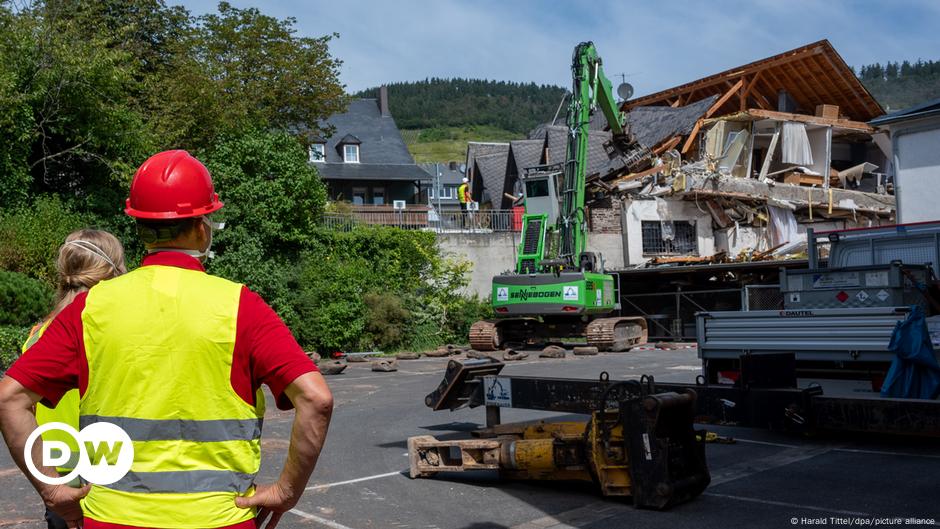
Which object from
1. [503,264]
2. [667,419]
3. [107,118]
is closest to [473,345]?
[503,264]

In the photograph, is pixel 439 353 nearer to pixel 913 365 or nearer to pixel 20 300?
pixel 20 300

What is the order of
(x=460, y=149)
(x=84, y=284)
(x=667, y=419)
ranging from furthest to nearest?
(x=460, y=149), (x=667, y=419), (x=84, y=284)

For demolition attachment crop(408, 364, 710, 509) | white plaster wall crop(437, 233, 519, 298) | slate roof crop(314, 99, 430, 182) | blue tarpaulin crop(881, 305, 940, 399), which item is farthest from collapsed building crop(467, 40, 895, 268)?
demolition attachment crop(408, 364, 710, 509)

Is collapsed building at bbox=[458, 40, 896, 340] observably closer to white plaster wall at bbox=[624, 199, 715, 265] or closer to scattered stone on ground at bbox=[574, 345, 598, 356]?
white plaster wall at bbox=[624, 199, 715, 265]

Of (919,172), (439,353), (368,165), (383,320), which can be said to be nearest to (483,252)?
(383,320)

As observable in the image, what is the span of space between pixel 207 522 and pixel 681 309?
2798 cm

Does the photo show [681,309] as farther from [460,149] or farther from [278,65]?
[460,149]

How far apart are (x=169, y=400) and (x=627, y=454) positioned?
14.7 feet

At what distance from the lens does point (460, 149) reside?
159750mm

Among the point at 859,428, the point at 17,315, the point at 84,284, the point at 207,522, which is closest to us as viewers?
the point at 207,522

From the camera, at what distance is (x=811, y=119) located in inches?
1462

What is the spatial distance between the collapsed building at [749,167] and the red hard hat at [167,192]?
93.4 feet

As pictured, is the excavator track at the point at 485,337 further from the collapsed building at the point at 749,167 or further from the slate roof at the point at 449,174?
the slate roof at the point at 449,174

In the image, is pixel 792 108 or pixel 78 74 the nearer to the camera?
pixel 78 74
